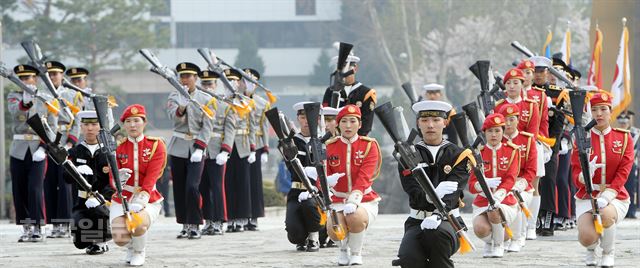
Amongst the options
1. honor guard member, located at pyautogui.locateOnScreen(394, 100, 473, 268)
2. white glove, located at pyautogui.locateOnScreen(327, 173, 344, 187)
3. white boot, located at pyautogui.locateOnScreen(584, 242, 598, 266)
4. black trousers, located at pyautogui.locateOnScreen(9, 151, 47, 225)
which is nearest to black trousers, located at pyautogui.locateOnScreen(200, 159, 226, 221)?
black trousers, located at pyautogui.locateOnScreen(9, 151, 47, 225)

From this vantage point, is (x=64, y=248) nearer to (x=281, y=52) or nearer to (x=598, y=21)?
(x=598, y=21)

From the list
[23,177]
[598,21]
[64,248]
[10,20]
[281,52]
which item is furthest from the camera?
[281,52]

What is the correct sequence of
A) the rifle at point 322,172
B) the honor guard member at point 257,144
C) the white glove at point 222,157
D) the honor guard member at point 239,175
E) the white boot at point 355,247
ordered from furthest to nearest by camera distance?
the honor guard member at point 257,144 → the honor guard member at point 239,175 → the white glove at point 222,157 → the white boot at point 355,247 → the rifle at point 322,172

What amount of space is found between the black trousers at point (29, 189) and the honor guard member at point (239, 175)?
102 inches

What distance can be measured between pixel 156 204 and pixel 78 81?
405cm

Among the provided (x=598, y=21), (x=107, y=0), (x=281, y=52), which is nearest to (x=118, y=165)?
(x=598, y=21)

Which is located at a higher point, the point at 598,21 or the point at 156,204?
the point at 598,21

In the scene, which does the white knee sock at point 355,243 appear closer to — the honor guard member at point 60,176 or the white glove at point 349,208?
the white glove at point 349,208

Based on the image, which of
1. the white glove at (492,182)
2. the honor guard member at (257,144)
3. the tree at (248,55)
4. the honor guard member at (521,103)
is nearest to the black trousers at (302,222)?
the white glove at (492,182)

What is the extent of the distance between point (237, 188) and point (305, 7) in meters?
75.7

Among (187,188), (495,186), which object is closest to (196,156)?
(187,188)

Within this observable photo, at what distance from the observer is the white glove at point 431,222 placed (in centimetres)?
1098

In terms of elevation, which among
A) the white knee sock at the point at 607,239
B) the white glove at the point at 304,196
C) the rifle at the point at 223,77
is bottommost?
the white knee sock at the point at 607,239

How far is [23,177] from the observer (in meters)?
16.9
